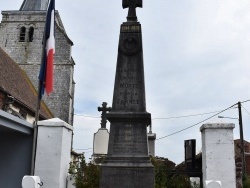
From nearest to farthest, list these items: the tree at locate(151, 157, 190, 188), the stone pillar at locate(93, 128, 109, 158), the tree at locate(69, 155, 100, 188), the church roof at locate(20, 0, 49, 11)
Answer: the tree at locate(69, 155, 100, 188), the tree at locate(151, 157, 190, 188), the stone pillar at locate(93, 128, 109, 158), the church roof at locate(20, 0, 49, 11)

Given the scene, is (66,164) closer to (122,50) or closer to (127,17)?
(122,50)

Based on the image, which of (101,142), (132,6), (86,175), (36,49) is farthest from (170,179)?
(36,49)

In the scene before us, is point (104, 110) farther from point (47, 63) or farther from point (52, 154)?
point (52, 154)

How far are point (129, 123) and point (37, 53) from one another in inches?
1053

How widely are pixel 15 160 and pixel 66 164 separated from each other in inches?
43.4

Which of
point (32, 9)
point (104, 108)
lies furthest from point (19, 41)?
point (104, 108)

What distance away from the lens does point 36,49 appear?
3288 cm

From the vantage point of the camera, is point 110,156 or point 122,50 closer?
point 110,156

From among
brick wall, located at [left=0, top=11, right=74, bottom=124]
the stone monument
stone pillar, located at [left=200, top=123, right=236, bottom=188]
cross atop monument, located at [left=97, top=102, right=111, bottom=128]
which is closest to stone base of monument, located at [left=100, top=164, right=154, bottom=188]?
stone pillar, located at [left=200, top=123, right=236, bottom=188]

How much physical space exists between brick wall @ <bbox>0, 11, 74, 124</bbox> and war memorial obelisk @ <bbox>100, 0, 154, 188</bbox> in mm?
21913

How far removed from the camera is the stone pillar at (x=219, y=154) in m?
6.92

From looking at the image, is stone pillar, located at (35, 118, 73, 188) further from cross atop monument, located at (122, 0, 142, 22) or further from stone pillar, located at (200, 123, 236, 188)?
cross atop monument, located at (122, 0, 142, 22)

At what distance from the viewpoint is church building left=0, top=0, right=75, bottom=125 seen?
99.1 ft

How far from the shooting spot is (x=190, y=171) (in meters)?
7.86
